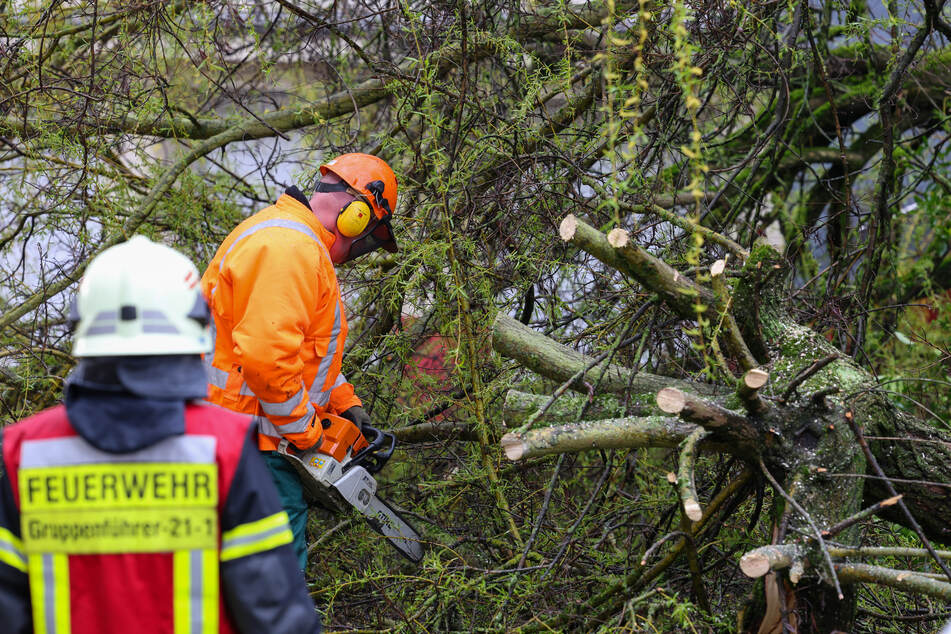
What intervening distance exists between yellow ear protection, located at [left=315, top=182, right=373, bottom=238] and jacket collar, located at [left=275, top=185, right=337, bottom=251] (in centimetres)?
7

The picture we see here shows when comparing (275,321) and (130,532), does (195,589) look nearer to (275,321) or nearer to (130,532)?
(130,532)

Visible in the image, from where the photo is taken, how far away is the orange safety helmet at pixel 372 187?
350 cm

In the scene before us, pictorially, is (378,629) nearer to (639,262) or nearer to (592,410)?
(592,410)

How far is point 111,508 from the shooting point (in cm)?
179

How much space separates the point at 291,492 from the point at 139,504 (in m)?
1.52

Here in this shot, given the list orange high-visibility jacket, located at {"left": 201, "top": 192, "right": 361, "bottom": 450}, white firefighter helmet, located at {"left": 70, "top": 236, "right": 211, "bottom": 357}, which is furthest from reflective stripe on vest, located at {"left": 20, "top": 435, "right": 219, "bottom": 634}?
orange high-visibility jacket, located at {"left": 201, "top": 192, "right": 361, "bottom": 450}

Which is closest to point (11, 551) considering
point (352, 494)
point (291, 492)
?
point (291, 492)

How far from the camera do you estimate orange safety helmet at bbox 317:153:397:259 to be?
350 centimetres

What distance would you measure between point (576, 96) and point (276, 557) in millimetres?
2950

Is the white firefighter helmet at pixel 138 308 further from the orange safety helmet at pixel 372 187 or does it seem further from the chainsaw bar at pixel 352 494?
the orange safety helmet at pixel 372 187

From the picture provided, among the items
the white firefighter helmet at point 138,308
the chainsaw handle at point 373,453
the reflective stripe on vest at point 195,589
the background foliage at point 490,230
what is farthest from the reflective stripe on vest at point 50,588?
the chainsaw handle at point 373,453

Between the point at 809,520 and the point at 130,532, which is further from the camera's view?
the point at 809,520

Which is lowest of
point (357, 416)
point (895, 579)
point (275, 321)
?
point (895, 579)

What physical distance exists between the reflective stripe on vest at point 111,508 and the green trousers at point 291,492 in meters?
1.41
